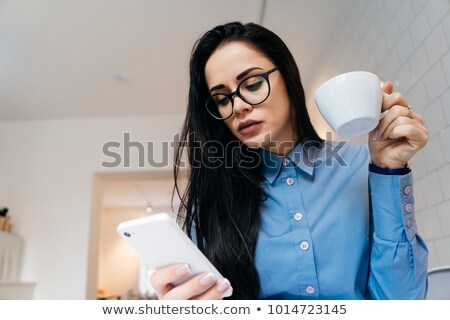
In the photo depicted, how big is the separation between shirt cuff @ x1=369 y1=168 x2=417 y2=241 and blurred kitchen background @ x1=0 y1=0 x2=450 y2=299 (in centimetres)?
16

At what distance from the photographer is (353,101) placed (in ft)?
0.89

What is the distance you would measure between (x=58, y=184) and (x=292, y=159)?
2.58 ft

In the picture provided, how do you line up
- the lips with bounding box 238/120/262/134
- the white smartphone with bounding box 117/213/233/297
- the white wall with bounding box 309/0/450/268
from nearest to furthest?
the white smartphone with bounding box 117/213/233/297 → the lips with bounding box 238/120/262/134 → the white wall with bounding box 309/0/450/268

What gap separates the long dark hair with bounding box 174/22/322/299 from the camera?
36 cm

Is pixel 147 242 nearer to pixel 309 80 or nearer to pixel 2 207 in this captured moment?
pixel 309 80

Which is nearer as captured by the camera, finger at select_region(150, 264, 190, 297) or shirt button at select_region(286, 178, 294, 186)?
finger at select_region(150, 264, 190, 297)

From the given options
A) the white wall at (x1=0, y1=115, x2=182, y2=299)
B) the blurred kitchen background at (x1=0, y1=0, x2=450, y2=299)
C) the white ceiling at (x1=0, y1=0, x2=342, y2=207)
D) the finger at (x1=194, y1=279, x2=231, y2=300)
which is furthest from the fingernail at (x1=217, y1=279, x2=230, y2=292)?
the white wall at (x1=0, y1=115, x2=182, y2=299)

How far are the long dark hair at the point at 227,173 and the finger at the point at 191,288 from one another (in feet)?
0.32

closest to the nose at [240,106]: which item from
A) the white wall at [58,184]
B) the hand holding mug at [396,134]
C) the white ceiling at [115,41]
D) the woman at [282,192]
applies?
the woman at [282,192]

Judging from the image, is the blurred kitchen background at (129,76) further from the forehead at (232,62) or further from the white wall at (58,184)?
the forehead at (232,62)

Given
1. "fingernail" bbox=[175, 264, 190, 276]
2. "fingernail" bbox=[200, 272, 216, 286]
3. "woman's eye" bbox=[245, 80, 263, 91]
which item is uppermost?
"woman's eye" bbox=[245, 80, 263, 91]

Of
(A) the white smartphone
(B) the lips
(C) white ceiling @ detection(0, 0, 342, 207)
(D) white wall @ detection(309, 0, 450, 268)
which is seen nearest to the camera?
(A) the white smartphone

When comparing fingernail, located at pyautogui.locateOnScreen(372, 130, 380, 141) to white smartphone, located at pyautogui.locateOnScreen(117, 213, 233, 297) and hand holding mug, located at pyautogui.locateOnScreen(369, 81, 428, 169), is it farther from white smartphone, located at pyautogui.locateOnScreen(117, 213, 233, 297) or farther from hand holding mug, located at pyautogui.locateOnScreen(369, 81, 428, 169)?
white smartphone, located at pyautogui.locateOnScreen(117, 213, 233, 297)

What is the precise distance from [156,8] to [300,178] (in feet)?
1.51
